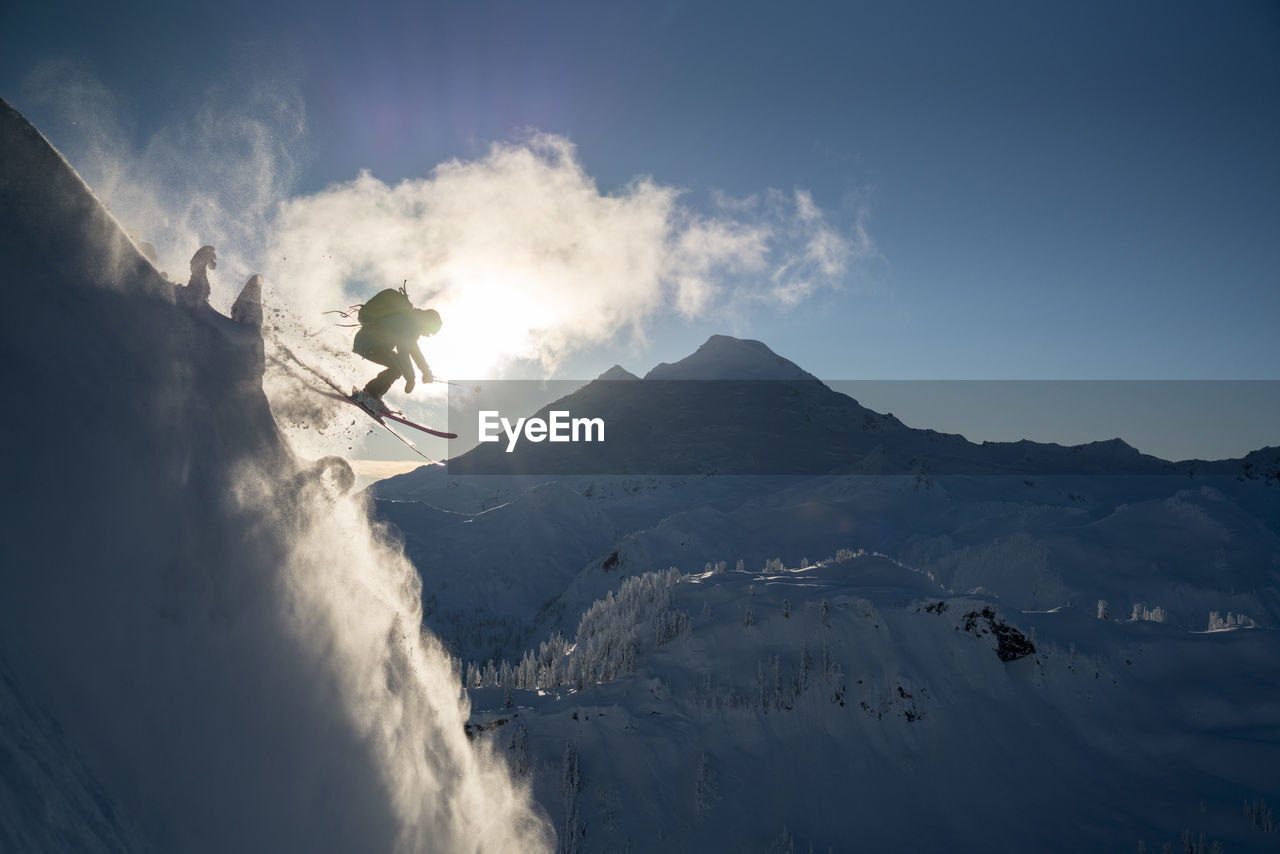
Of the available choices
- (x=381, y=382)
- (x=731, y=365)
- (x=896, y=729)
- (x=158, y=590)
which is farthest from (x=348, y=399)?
(x=731, y=365)

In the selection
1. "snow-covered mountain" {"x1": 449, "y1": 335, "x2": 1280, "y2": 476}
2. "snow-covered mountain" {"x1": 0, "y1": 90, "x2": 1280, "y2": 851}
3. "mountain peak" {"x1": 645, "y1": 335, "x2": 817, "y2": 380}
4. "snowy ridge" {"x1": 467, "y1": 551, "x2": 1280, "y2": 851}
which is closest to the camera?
"snow-covered mountain" {"x1": 0, "y1": 90, "x2": 1280, "y2": 851}

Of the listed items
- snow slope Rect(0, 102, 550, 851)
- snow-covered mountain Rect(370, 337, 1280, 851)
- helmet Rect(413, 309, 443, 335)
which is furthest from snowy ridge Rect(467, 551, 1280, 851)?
helmet Rect(413, 309, 443, 335)

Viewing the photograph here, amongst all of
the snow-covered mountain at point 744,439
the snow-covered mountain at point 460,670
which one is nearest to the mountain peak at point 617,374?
the snow-covered mountain at point 744,439

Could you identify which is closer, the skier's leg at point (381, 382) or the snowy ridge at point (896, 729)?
the skier's leg at point (381, 382)

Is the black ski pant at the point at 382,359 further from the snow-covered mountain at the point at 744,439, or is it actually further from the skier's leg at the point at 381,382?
the snow-covered mountain at the point at 744,439

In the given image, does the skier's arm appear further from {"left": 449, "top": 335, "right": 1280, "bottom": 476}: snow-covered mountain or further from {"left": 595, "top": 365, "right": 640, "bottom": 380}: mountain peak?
{"left": 595, "top": 365, "right": 640, "bottom": 380}: mountain peak
